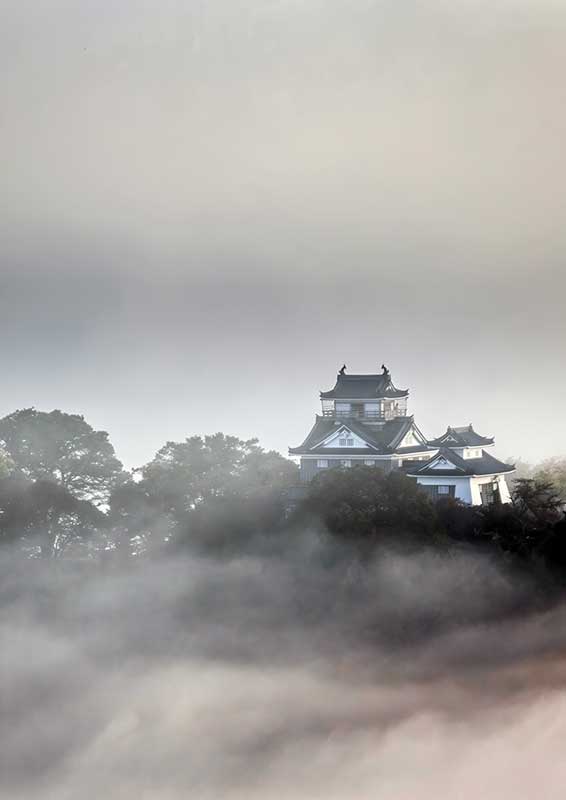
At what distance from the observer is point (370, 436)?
31.2 m

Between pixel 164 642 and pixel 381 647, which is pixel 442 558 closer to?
pixel 381 647

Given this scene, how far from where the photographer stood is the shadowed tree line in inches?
1098

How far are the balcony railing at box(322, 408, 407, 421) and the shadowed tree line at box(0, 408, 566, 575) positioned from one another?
1.27 meters

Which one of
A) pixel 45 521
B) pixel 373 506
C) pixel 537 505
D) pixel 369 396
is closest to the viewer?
pixel 373 506

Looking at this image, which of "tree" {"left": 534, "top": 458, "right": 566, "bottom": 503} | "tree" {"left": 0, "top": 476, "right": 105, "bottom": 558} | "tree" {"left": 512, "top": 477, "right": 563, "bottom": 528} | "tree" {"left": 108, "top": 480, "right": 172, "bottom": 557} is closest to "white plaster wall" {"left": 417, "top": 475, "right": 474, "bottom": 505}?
"tree" {"left": 512, "top": 477, "right": 563, "bottom": 528}

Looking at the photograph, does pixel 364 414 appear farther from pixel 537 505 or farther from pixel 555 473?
pixel 555 473

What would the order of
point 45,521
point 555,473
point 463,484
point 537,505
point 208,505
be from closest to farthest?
point 537,505
point 45,521
point 208,505
point 463,484
point 555,473

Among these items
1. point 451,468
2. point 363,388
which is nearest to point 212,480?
point 363,388

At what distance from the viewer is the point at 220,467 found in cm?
3142

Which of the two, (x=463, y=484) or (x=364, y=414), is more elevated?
(x=364, y=414)

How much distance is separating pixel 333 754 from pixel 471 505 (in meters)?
5.96

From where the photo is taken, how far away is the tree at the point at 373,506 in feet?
91.4

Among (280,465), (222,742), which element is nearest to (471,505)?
(280,465)

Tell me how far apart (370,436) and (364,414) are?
0.86 metres
